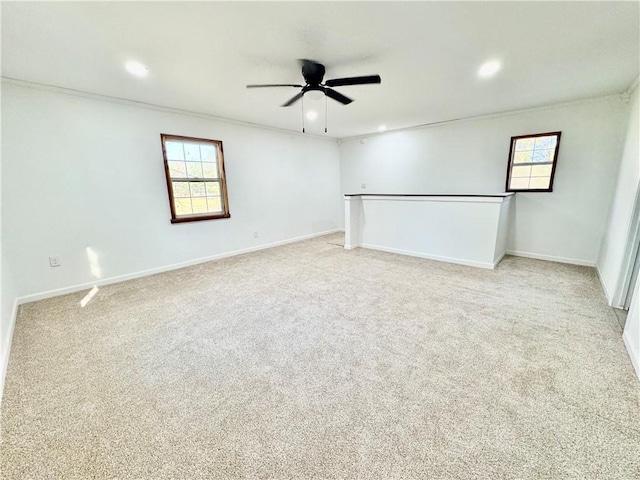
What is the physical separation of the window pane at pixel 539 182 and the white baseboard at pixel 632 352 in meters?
2.89

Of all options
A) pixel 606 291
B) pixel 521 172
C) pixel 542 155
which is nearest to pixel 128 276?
pixel 606 291

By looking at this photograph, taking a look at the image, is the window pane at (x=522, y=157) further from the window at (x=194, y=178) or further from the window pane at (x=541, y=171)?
the window at (x=194, y=178)

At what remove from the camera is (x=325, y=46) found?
220 centimetres

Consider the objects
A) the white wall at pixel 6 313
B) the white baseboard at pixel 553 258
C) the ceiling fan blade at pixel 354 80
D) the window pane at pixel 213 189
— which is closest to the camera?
the white wall at pixel 6 313

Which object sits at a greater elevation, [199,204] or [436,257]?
[199,204]

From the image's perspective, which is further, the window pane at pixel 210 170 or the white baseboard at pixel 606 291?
the window pane at pixel 210 170

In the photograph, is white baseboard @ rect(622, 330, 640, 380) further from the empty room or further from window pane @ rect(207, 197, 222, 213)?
window pane @ rect(207, 197, 222, 213)

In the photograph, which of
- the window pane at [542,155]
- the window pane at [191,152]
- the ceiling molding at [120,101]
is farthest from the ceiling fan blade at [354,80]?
the window pane at [542,155]

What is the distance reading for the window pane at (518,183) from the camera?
425cm

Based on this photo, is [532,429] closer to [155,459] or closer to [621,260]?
[155,459]

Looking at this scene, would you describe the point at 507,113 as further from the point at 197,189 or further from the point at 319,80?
the point at 197,189

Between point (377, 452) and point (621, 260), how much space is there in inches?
127

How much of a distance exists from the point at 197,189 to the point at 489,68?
13.9 ft

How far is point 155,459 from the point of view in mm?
1196
